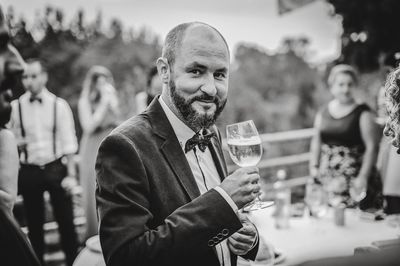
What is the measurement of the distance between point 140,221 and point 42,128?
318cm

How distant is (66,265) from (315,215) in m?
2.76

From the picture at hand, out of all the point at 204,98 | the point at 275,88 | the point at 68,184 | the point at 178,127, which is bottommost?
the point at 275,88

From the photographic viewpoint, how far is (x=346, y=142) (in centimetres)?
373

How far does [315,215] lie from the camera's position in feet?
8.28

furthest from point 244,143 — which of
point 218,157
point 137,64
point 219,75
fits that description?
point 137,64

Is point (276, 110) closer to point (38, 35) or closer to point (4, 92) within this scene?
point (38, 35)

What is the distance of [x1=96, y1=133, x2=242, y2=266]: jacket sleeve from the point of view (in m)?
1.15

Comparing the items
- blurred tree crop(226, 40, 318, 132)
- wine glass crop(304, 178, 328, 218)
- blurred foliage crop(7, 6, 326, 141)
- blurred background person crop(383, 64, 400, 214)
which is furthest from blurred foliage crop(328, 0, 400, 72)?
blurred tree crop(226, 40, 318, 132)

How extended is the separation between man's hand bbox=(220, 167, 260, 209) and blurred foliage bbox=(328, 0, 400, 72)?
16.2 feet

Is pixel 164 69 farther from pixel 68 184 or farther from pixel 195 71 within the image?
pixel 68 184

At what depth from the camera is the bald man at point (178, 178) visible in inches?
45.8

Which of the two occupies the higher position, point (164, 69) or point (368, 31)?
point (368, 31)

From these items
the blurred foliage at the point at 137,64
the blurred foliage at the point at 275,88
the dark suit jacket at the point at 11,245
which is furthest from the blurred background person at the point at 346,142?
the blurred foliage at the point at 275,88

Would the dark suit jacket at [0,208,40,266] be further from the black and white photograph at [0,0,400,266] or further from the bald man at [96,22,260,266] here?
the bald man at [96,22,260,266]
